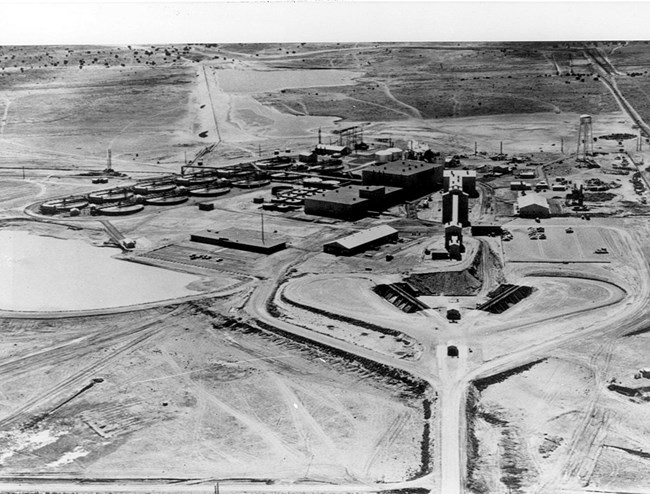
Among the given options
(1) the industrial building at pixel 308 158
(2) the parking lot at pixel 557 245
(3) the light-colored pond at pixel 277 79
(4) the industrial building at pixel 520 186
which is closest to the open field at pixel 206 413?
(2) the parking lot at pixel 557 245

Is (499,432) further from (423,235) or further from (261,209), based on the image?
(261,209)

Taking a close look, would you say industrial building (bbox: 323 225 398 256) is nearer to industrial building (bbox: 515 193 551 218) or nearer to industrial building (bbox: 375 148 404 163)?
industrial building (bbox: 515 193 551 218)

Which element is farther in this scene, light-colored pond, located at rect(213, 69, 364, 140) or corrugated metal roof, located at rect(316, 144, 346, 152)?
light-colored pond, located at rect(213, 69, 364, 140)

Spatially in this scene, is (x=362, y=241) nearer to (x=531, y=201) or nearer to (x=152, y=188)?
(x=531, y=201)

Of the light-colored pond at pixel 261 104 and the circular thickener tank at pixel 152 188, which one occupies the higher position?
the light-colored pond at pixel 261 104

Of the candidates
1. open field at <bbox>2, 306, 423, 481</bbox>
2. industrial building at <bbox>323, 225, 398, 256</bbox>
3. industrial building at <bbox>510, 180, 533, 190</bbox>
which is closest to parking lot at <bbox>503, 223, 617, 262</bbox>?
industrial building at <bbox>323, 225, 398, 256</bbox>

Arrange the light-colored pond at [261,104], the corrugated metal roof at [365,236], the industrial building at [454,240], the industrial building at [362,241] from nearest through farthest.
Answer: the industrial building at [454,240]
the industrial building at [362,241]
the corrugated metal roof at [365,236]
the light-colored pond at [261,104]

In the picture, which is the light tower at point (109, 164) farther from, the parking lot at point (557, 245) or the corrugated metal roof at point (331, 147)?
the parking lot at point (557, 245)
